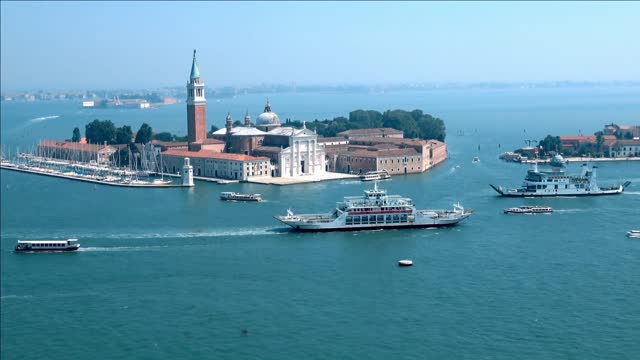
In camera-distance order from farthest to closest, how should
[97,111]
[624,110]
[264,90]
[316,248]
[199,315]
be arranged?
[264,90], [97,111], [624,110], [316,248], [199,315]

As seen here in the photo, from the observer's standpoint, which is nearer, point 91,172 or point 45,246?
point 45,246

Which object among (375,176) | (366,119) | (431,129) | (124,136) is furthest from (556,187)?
(366,119)

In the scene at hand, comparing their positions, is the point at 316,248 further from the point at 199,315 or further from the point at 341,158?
the point at 341,158

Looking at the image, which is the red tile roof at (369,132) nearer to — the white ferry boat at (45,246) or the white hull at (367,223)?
the white hull at (367,223)

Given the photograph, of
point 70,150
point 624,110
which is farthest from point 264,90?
point 70,150

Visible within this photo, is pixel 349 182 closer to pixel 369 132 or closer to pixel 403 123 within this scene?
pixel 369 132

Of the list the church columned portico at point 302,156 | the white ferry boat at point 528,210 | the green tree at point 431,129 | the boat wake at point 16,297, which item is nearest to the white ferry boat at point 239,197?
the church columned portico at point 302,156

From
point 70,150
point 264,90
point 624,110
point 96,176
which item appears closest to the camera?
point 96,176
